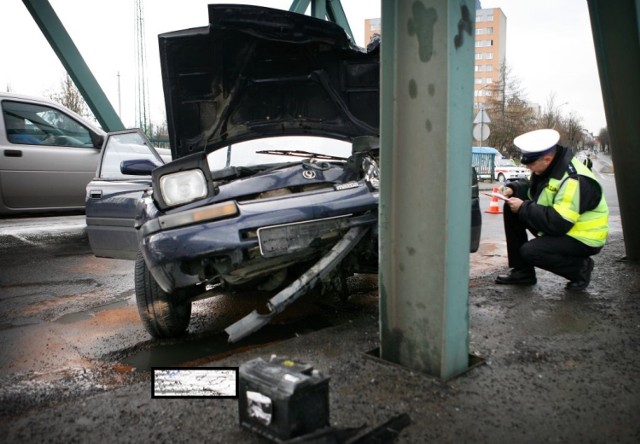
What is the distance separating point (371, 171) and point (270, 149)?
1160 mm

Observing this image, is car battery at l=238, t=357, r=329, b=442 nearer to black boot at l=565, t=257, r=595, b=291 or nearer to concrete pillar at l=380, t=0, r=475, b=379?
concrete pillar at l=380, t=0, r=475, b=379

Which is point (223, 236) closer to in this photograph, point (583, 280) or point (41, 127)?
point (583, 280)

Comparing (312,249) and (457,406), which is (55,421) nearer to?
(312,249)

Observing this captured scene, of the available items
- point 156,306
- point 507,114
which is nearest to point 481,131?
point 156,306

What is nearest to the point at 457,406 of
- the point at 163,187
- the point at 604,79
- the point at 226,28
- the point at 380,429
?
the point at 380,429

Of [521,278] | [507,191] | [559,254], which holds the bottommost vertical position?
[521,278]

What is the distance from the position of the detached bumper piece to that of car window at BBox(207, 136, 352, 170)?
3.94ft

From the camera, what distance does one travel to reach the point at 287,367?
1981mm

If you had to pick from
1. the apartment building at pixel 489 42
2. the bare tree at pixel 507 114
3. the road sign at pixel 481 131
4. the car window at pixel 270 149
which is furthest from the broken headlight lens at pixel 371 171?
the apartment building at pixel 489 42

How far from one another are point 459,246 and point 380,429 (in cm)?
88

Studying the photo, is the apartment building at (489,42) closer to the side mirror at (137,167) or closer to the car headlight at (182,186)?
the side mirror at (137,167)

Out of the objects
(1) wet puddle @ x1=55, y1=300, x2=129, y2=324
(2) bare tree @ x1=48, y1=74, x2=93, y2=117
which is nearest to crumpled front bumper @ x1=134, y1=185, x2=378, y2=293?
(1) wet puddle @ x1=55, y1=300, x2=129, y2=324

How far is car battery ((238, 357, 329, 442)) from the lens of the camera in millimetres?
1837

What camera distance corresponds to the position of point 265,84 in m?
4.49
